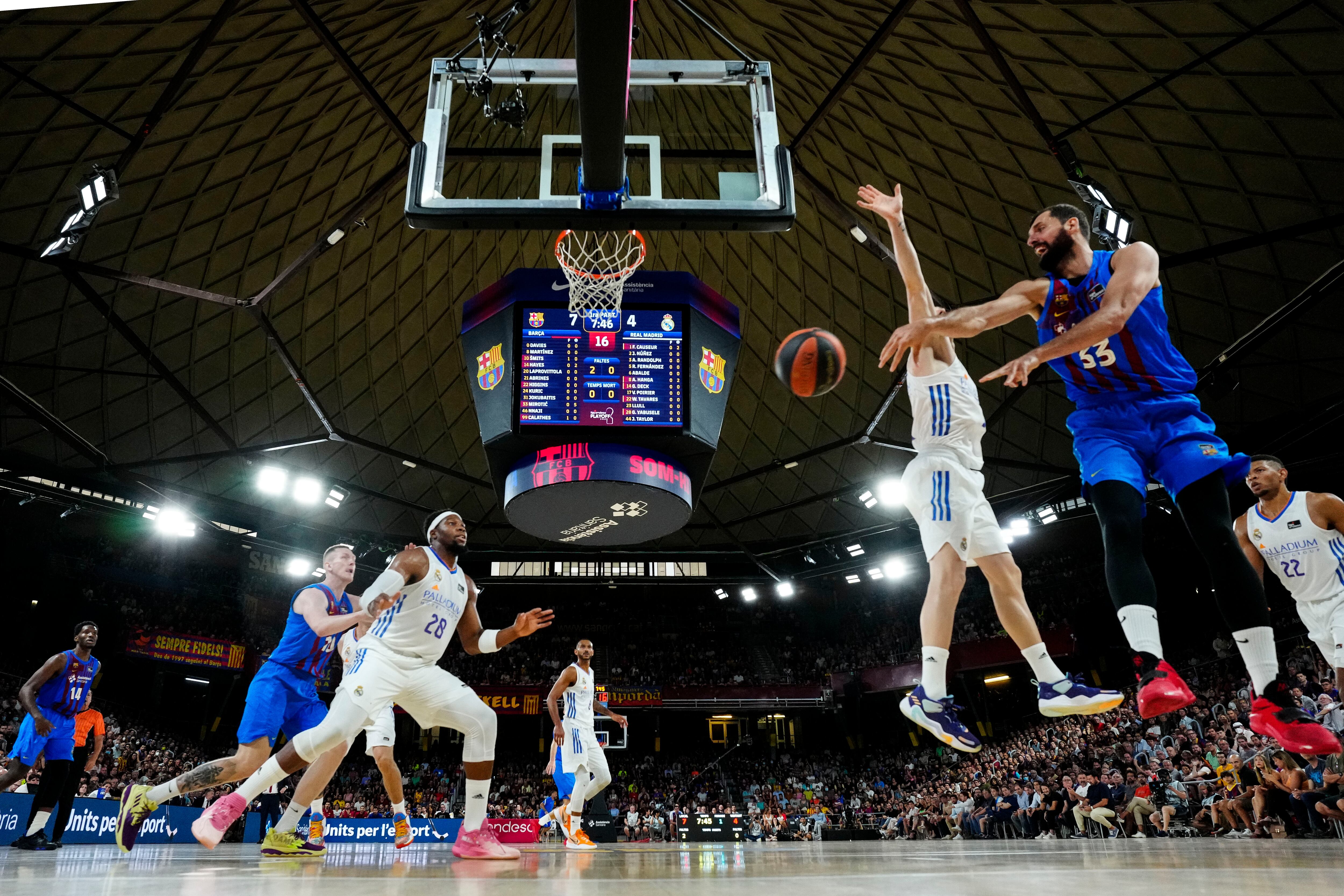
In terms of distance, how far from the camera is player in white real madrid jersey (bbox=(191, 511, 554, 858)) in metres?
5.42

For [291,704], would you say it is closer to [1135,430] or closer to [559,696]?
[559,696]

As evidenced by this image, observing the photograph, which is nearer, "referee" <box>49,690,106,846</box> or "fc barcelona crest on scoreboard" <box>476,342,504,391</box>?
"referee" <box>49,690,106,846</box>

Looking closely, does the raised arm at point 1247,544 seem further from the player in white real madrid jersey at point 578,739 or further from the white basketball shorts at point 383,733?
the white basketball shorts at point 383,733

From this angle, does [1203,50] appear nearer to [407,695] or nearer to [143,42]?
[407,695]

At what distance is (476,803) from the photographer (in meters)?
5.83

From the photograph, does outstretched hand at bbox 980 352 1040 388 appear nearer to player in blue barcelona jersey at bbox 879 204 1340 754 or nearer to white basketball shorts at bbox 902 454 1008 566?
player in blue barcelona jersey at bbox 879 204 1340 754

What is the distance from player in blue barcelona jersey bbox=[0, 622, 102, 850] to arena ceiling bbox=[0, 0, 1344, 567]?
22.1ft

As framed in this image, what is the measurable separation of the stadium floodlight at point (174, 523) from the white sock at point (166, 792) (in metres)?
17.9

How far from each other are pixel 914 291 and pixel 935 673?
2.11 meters

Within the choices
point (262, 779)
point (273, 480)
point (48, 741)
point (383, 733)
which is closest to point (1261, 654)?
point (262, 779)

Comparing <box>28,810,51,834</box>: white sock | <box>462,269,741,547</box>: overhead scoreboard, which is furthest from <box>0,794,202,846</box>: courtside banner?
<box>462,269,741,547</box>: overhead scoreboard

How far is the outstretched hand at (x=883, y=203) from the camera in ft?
15.9

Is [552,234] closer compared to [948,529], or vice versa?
[948,529]

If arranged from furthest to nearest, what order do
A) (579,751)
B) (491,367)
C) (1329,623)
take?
(491,367), (579,751), (1329,623)
